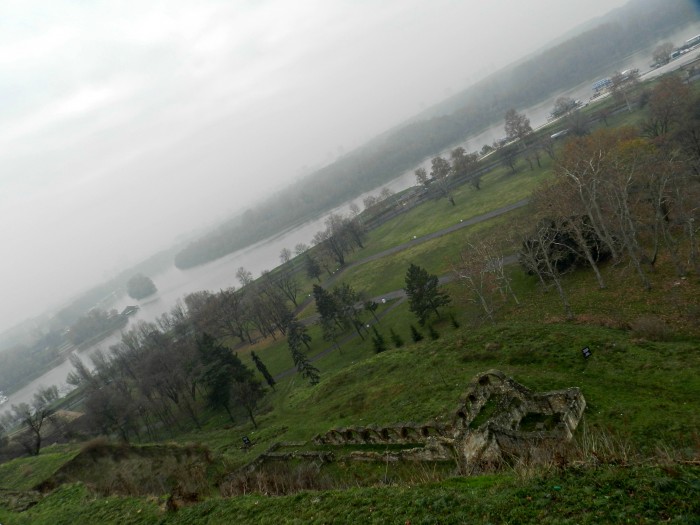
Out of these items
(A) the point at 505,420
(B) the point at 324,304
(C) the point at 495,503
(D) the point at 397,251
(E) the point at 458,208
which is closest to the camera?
(C) the point at 495,503

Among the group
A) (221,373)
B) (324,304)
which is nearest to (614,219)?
(324,304)

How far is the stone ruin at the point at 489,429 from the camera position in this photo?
15.8m

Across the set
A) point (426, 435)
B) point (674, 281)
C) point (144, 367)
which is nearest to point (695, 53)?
point (674, 281)

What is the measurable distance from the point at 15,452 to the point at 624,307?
66603 millimetres

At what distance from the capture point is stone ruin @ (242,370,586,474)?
15766mm

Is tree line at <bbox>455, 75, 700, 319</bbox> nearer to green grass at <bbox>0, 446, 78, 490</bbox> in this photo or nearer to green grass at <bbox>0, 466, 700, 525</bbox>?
green grass at <bbox>0, 466, 700, 525</bbox>

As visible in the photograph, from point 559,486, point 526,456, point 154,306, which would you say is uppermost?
point 154,306

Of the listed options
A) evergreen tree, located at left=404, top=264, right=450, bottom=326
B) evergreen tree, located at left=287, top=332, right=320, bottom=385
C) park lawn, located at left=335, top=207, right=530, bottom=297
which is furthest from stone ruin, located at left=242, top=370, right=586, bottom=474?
park lawn, located at left=335, top=207, right=530, bottom=297

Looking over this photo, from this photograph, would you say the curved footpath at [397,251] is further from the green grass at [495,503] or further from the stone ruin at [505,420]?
the green grass at [495,503]

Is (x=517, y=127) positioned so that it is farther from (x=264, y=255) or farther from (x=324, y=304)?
(x=264, y=255)

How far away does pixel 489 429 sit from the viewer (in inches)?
654

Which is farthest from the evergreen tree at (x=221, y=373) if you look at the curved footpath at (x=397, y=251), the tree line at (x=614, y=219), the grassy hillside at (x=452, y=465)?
the tree line at (x=614, y=219)

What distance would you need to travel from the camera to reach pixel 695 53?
110 meters

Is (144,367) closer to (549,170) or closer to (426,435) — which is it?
(426,435)
